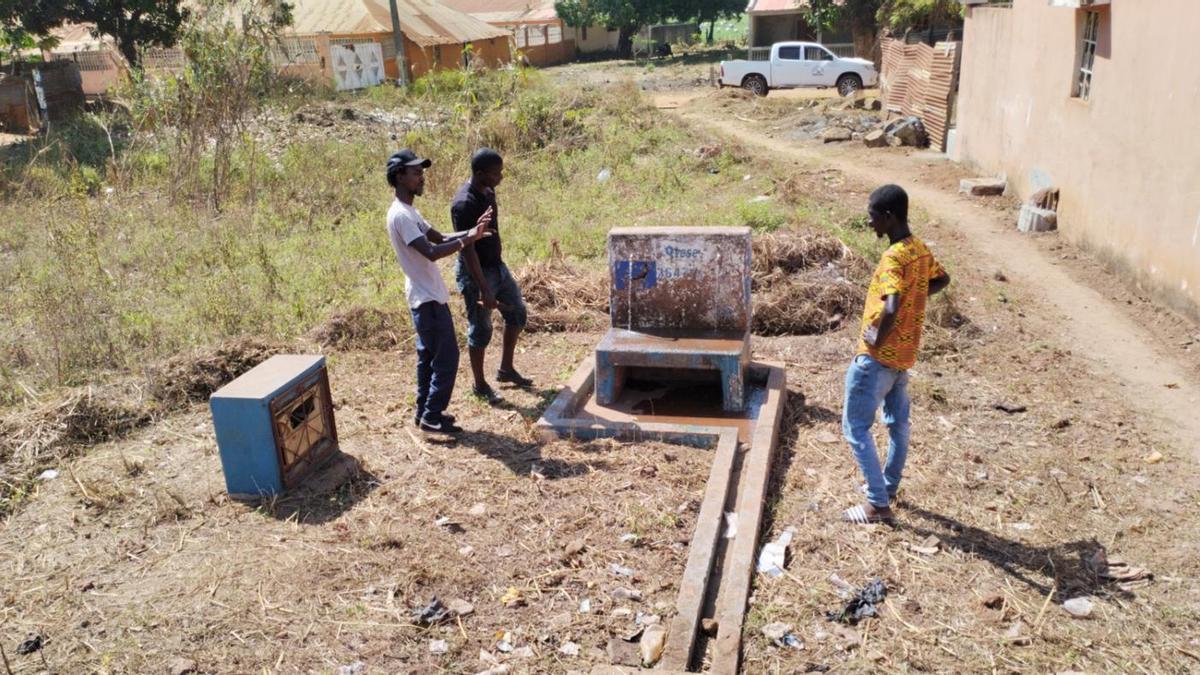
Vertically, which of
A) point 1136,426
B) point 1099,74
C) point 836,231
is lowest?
point 1136,426

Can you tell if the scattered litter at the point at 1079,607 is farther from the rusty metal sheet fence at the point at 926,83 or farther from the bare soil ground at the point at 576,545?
the rusty metal sheet fence at the point at 926,83

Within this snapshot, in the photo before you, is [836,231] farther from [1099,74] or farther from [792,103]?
[792,103]

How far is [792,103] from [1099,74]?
1342 cm

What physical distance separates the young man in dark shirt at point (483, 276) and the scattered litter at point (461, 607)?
2117 millimetres

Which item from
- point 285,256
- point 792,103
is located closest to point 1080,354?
point 285,256

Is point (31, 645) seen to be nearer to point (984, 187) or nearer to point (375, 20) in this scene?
point (984, 187)

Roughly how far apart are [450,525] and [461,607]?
27.2 inches

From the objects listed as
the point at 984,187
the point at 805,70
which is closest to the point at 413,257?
the point at 984,187

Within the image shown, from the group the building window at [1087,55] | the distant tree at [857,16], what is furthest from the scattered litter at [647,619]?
the distant tree at [857,16]

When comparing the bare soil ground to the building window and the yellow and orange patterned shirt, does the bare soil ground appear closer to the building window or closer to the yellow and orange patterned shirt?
the yellow and orange patterned shirt

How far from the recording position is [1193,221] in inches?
285

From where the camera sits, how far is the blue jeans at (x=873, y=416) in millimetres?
4082

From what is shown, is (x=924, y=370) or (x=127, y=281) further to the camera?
(x=127, y=281)

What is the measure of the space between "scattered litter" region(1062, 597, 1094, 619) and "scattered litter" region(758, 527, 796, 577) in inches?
46.3
